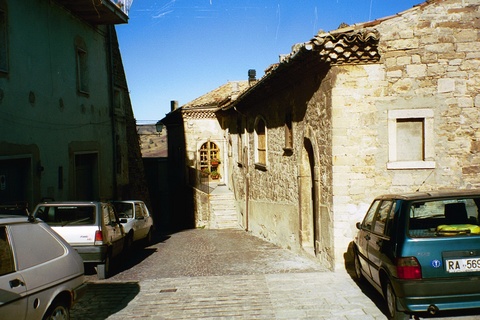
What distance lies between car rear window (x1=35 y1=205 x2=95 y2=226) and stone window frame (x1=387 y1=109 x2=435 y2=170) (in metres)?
5.81

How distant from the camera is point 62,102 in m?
12.2

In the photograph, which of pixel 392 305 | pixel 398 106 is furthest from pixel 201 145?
pixel 392 305

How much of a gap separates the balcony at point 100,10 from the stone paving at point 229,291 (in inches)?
303

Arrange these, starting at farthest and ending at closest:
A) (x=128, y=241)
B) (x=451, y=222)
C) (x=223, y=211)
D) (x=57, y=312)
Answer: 1. (x=223, y=211)
2. (x=128, y=241)
3. (x=451, y=222)
4. (x=57, y=312)

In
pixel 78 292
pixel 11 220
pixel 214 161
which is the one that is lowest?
pixel 78 292

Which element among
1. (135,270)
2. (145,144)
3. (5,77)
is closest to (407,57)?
(135,270)

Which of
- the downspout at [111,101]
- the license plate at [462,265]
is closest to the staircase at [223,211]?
the downspout at [111,101]

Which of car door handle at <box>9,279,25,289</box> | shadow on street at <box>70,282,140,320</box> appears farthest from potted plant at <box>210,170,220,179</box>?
car door handle at <box>9,279,25,289</box>

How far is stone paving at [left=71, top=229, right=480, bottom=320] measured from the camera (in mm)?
6066

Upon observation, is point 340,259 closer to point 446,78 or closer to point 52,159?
point 446,78

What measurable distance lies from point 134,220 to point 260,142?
572 centimetres

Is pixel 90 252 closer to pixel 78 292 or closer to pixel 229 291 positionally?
pixel 229 291

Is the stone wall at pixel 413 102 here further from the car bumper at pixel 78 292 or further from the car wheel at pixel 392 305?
the car bumper at pixel 78 292

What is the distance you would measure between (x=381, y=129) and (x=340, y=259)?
2.58m
